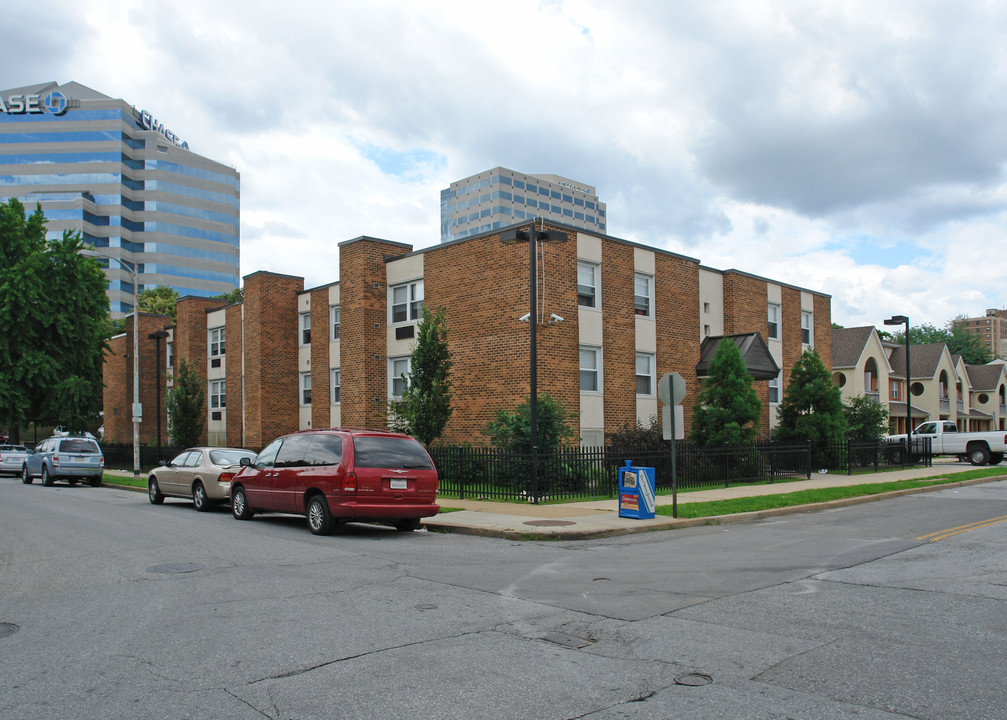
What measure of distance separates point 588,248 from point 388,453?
13051 millimetres

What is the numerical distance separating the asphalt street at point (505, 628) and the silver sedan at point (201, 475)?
5.15 m

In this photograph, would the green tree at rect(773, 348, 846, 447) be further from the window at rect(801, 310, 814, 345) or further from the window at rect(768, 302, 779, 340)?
the window at rect(801, 310, 814, 345)

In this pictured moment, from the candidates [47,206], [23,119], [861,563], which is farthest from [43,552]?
[23,119]

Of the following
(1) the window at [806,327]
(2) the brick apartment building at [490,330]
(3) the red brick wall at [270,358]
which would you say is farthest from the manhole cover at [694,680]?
(1) the window at [806,327]

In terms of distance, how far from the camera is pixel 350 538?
12961mm

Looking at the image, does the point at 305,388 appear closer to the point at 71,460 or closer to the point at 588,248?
the point at 71,460

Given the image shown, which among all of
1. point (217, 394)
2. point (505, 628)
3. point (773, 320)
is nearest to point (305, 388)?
point (217, 394)


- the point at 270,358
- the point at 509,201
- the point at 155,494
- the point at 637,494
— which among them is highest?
the point at 509,201

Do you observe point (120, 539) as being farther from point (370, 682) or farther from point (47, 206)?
point (47, 206)

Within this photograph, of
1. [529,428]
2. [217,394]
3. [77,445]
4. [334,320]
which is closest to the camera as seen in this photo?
[529,428]

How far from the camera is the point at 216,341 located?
39.6 m

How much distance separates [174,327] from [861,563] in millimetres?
41521

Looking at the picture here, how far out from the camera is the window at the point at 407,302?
2747 cm

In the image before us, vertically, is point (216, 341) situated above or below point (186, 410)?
above
